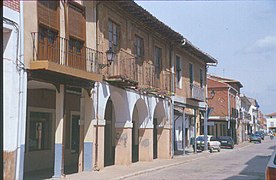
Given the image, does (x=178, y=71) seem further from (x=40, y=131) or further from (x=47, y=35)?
(x=47, y=35)

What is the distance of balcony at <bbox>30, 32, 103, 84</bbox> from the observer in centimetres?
1153

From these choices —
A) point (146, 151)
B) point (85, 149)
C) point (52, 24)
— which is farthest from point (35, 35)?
point (146, 151)

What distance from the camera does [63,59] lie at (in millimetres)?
12875

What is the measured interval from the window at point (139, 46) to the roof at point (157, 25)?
0.81 metres

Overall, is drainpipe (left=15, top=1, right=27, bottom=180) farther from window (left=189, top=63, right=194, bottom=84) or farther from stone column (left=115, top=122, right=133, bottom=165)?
window (left=189, top=63, right=194, bottom=84)

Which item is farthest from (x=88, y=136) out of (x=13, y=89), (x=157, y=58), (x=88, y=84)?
(x=157, y=58)

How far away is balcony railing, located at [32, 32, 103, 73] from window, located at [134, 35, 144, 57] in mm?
4128

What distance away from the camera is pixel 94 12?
49.8 ft

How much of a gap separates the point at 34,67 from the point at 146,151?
1017 cm

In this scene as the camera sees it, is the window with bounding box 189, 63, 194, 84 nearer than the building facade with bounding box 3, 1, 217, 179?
No

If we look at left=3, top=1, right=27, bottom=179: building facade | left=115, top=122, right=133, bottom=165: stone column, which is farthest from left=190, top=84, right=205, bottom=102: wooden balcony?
left=3, top=1, right=27, bottom=179: building facade

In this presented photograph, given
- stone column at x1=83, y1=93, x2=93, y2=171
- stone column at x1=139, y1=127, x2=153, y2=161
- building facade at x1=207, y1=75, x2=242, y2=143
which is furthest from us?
building facade at x1=207, y1=75, x2=242, y2=143

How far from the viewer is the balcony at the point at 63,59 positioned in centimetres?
1153

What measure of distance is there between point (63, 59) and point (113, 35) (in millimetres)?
4608
